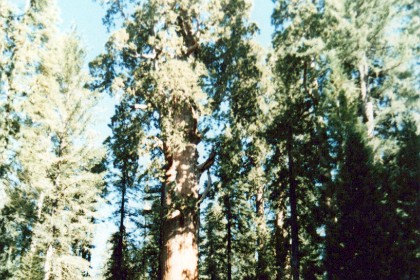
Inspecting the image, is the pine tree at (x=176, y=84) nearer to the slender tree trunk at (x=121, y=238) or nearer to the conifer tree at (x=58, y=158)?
the conifer tree at (x=58, y=158)

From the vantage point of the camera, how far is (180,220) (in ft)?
33.7

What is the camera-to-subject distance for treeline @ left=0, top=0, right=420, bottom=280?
30.6 ft

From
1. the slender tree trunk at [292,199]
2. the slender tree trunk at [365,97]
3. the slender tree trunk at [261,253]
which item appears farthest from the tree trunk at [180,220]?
the slender tree trunk at [261,253]

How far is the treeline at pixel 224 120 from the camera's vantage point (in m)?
9.31

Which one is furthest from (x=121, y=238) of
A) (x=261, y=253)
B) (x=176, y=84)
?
(x=176, y=84)

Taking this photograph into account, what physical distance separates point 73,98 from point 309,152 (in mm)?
10134

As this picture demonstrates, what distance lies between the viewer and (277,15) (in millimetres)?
13898

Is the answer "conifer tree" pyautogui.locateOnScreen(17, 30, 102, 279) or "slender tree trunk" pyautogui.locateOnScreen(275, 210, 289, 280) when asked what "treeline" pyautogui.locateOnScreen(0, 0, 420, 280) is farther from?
"slender tree trunk" pyautogui.locateOnScreen(275, 210, 289, 280)

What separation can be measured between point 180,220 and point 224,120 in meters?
3.63

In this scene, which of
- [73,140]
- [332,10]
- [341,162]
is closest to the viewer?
[341,162]

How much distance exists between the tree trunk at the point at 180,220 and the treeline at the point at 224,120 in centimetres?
4

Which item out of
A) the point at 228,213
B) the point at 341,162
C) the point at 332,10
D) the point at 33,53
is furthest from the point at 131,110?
the point at 228,213

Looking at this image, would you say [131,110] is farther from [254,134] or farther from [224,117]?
[254,134]

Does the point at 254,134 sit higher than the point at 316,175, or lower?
higher
